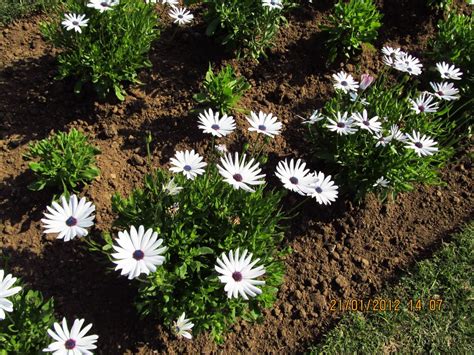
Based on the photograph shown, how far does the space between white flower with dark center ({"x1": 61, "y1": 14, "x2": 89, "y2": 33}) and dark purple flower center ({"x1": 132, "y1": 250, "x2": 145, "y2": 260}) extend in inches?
68.8

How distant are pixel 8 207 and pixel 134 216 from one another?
41.2 inches

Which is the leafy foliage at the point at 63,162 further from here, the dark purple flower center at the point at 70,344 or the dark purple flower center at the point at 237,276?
the dark purple flower center at the point at 237,276

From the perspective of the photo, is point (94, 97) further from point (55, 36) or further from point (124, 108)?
point (55, 36)

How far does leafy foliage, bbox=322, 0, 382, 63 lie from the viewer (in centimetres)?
428

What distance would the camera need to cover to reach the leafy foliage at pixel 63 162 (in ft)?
10.8

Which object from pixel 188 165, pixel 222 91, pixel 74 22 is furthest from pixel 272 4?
pixel 188 165

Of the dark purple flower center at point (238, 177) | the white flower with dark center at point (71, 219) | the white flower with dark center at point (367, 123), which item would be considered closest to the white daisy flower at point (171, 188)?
the dark purple flower center at point (238, 177)

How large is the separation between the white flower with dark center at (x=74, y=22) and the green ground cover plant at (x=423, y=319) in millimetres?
2580

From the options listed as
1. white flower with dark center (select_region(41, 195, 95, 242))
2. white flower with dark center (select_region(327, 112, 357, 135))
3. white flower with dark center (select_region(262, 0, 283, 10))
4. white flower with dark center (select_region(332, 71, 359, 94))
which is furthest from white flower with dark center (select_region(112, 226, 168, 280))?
white flower with dark center (select_region(262, 0, 283, 10))

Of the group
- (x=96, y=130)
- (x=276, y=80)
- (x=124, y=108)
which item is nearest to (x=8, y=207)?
(x=96, y=130)

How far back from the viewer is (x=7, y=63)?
4.10m

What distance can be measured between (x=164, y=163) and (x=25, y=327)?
5.08ft

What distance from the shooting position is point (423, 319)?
3.37 m

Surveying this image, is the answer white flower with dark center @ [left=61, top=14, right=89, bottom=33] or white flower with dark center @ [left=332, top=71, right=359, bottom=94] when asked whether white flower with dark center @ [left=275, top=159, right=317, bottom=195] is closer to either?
white flower with dark center @ [left=332, top=71, right=359, bottom=94]
